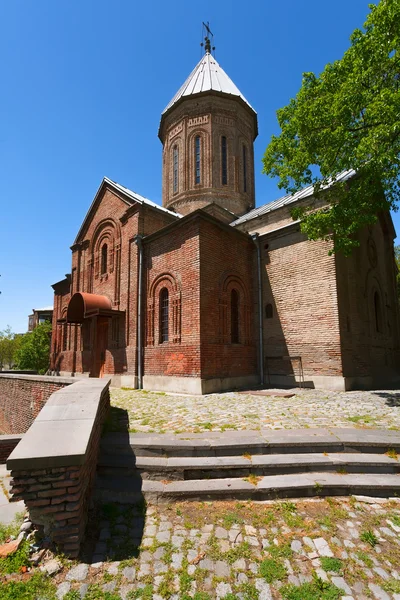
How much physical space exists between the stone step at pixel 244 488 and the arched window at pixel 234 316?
843 cm

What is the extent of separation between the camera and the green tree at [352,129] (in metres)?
7.52

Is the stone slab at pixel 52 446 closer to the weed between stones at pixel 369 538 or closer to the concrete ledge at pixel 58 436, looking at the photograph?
the concrete ledge at pixel 58 436

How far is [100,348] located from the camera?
15.2 metres

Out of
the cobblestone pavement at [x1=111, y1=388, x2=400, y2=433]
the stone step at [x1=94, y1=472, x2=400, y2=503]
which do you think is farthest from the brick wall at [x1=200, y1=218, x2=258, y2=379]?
the stone step at [x1=94, y1=472, x2=400, y2=503]

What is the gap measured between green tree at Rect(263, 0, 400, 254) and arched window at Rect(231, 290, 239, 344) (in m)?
4.06

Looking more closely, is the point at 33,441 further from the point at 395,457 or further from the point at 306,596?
the point at 395,457

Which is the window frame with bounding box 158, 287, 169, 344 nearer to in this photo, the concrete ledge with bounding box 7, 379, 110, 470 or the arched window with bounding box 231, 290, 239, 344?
the arched window with bounding box 231, 290, 239, 344

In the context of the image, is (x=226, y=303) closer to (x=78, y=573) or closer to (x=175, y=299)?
(x=175, y=299)

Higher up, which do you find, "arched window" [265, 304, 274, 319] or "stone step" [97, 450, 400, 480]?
"arched window" [265, 304, 274, 319]

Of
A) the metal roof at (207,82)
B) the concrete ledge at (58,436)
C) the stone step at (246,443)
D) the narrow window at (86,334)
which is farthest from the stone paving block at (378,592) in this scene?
the metal roof at (207,82)

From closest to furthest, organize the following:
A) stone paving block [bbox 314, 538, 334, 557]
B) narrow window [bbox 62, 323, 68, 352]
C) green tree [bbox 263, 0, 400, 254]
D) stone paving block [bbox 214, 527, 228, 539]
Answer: stone paving block [bbox 314, 538, 334, 557] < stone paving block [bbox 214, 527, 228, 539] < green tree [bbox 263, 0, 400, 254] < narrow window [bbox 62, 323, 68, 352]

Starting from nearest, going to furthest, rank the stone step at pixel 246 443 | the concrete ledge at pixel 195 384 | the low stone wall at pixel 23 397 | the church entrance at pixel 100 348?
1. the stone step at pixel 246 443
2. the low stone wall at pixel 23 397
3. the concrete ledge at pixel 195 384
4. the church entrance at pixel 100 348

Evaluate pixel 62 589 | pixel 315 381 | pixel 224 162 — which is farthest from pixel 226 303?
pixel 224 162

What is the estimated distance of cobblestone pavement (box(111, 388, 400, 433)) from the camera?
230 inches
